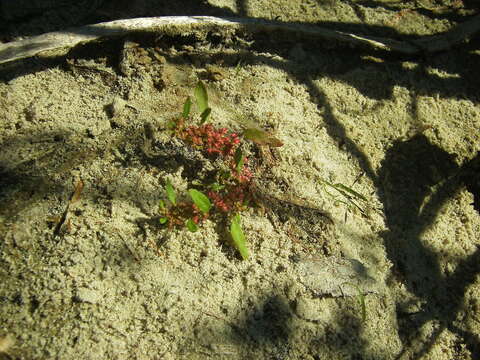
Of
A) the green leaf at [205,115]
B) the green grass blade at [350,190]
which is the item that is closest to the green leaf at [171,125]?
the green leaf at [205,115]

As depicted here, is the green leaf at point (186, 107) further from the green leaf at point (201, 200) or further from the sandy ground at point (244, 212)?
the green leaf at point (201, 200)

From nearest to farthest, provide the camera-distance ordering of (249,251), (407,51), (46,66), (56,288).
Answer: (56,288) → (249,251) → (46,66) → (407,51)

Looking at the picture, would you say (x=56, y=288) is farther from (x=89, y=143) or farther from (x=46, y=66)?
(x=46, y=66)

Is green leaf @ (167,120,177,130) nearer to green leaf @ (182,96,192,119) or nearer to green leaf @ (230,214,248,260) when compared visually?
green leaf @ (182,96,192,119)

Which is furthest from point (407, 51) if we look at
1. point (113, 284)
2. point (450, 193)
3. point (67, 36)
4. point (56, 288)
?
point (56, 288)

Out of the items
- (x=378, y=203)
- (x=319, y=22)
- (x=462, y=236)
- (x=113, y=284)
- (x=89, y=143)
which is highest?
(x=319, y=22)

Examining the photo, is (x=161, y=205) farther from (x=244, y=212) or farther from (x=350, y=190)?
(x=350, y=190)
